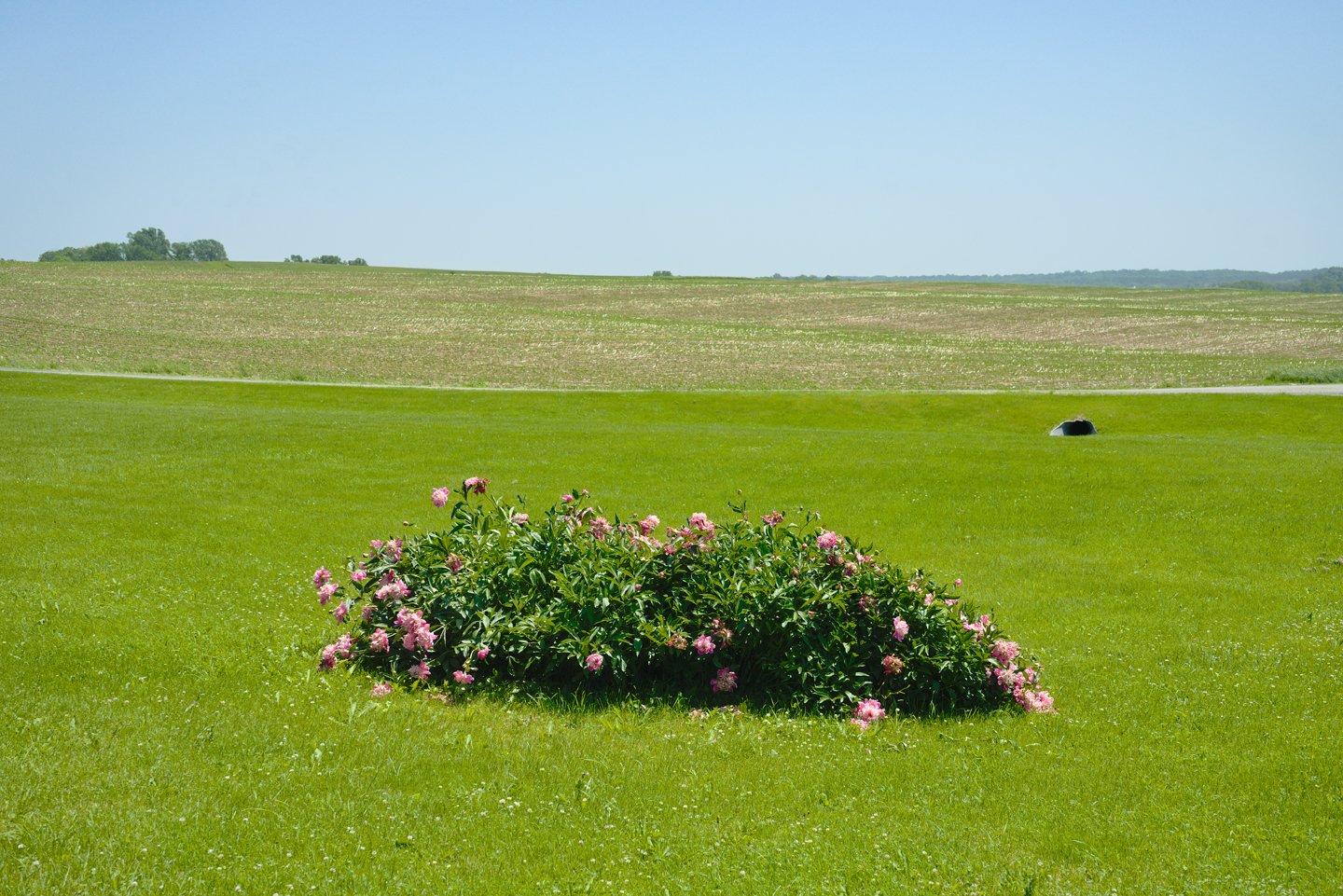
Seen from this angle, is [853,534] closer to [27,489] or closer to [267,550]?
[267,550]

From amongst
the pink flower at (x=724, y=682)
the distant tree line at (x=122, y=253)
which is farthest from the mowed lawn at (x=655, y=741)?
the distant tree line at (x=122, y=253)

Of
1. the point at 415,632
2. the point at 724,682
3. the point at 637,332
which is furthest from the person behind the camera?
the point at 637,332

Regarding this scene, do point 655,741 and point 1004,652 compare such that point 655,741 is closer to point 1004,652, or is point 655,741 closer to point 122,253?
point 1004,652

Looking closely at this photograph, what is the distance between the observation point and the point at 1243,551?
16.7 meters

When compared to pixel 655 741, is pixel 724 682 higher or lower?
higher

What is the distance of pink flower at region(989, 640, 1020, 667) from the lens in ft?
30.6

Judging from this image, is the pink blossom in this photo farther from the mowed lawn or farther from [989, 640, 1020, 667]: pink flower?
[989, 640, 1020, 667]: pink flower

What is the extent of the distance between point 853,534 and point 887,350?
52580 millimetres

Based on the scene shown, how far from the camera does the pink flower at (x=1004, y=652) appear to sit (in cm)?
931

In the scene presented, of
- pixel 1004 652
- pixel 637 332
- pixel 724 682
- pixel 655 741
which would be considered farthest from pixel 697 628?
pixel 637 332

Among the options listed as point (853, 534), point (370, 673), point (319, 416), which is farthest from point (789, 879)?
point (319, 416)

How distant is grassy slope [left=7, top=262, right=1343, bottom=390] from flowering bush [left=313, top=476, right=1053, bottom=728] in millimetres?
40610

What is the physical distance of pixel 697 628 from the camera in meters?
9.42

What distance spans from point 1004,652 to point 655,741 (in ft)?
11.1
